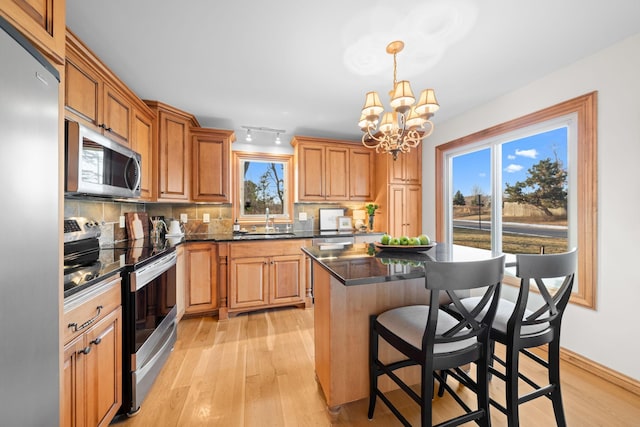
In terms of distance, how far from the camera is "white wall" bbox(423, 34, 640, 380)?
5.92 feet

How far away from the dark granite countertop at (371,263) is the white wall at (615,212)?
1.28 m

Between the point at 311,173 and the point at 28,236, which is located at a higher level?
the point at 311,173

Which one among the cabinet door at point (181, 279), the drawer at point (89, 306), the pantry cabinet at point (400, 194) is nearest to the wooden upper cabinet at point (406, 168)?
the pantry cabinet at point (400, 194)

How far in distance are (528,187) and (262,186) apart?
10.7 feet

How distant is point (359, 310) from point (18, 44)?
5.78 feet

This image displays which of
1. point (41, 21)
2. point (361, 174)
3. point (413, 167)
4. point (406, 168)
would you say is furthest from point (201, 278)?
point (413, 167)

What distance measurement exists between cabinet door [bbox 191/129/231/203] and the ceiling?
60 cm

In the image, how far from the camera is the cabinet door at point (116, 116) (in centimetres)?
195

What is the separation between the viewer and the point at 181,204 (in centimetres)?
344

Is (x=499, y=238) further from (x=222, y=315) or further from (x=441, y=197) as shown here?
(x=222, y=315)

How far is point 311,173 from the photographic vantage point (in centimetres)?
375

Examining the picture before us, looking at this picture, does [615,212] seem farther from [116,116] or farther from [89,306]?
[116,116]

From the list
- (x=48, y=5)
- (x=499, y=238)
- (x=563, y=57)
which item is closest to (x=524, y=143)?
(x=563, y=57)

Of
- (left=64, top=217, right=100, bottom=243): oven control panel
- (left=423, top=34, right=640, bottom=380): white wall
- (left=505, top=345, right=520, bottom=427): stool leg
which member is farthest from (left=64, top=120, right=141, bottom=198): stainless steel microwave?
(left=423, top=34, right=640, bottom=380): white wall
